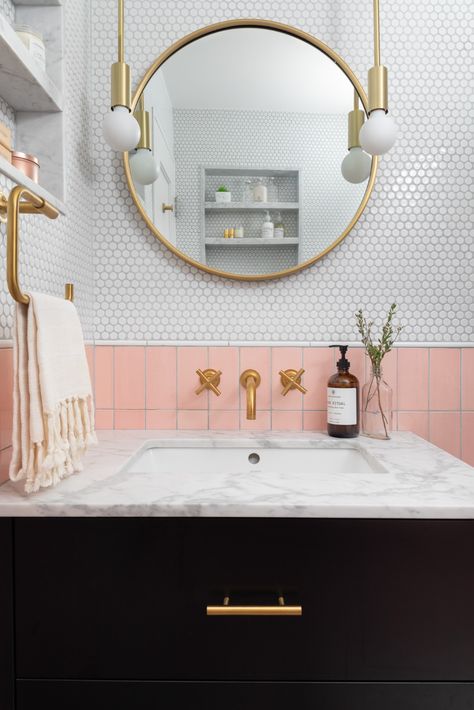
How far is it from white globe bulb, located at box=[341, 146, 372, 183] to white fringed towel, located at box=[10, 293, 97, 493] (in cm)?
92

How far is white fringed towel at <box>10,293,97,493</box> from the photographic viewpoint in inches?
30.0

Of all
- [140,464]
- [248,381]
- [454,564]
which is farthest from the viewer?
[248,381]

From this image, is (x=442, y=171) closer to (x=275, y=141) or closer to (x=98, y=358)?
(x=275, y=141)

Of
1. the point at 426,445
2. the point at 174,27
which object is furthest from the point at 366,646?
the point at 174,27

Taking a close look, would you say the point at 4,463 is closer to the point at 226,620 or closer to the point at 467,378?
the point at 226,620

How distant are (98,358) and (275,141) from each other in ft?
2.62

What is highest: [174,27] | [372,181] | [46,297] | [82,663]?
[174,27]

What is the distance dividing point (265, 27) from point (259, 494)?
129 centimetres

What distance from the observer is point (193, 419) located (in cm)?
140

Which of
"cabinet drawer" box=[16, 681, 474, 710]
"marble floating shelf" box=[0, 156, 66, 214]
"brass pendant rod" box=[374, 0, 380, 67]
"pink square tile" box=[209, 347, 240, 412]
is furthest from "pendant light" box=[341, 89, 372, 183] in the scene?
"cabinet drawer" box=[16, 681, 474, 710]

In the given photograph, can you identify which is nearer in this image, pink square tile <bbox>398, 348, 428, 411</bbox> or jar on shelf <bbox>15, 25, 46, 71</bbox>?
jar on shelf <bbox>15, 25, 46, 71</bbox>

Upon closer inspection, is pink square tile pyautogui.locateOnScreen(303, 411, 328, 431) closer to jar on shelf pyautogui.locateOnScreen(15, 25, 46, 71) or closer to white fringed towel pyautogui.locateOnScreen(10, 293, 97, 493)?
white fringed towel pyautogui.locateOnScreen(10, 293, 97, 493)

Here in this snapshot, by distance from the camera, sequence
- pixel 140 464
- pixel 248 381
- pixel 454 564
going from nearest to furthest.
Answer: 1. pixel 454 564
2. pixel 140 464
3. pixel 248 381

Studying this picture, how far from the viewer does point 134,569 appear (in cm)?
76
